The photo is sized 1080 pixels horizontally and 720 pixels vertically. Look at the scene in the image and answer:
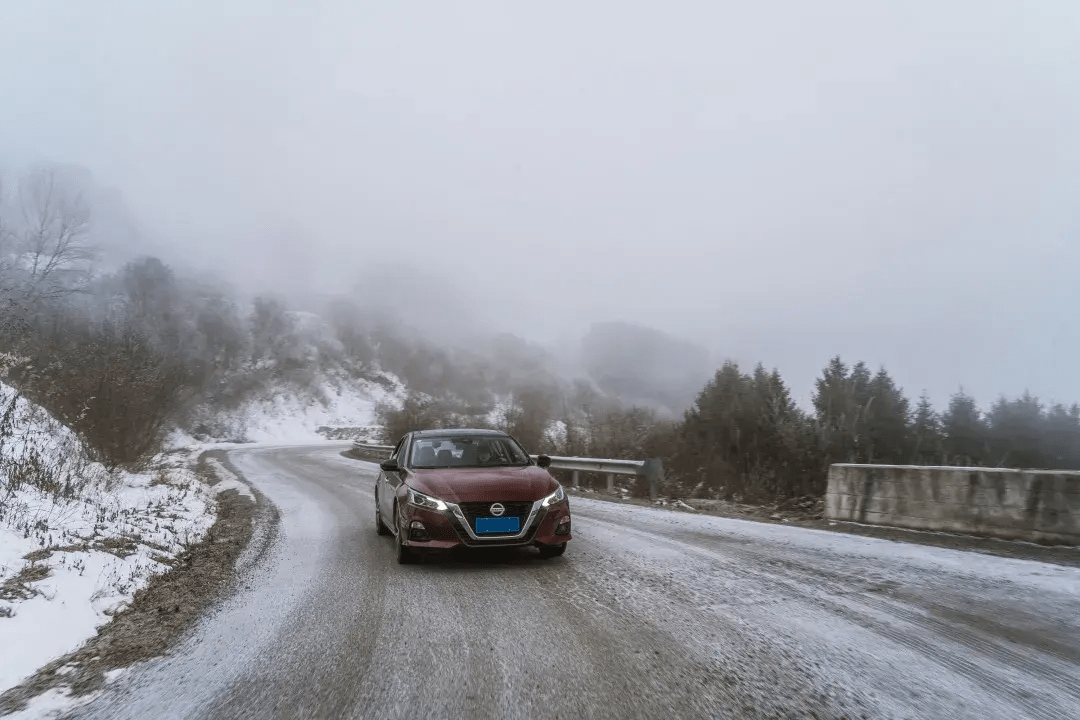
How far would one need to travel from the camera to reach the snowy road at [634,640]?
11.0 feet

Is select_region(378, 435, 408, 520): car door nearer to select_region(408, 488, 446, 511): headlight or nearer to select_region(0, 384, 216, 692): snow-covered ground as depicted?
select_region(408, 488, 446, 511): headlight

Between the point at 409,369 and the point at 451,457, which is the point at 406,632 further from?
the point at 409,369

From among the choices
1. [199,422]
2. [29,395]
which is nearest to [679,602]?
[29,395]

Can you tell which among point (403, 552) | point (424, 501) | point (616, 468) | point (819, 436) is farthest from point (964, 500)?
point (616, 468)

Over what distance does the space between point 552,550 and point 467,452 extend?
1.59m

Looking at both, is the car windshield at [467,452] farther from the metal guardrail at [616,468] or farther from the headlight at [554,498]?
the metal guardrail at [616,468]

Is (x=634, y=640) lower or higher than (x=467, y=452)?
lower

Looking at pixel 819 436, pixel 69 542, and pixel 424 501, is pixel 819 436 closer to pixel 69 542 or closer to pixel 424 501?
pixel 424 501

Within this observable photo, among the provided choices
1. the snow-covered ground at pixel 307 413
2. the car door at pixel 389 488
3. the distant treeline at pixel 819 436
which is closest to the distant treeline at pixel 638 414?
the distant treeline at pixel 819 436

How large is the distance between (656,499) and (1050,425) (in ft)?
31.5

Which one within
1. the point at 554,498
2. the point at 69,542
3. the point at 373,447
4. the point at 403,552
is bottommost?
the point at 69,542

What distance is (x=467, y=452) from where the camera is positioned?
7852 millimetres

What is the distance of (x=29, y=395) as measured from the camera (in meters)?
13.0

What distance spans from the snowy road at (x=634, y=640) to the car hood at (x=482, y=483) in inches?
29.3
